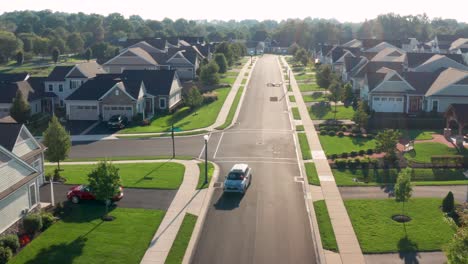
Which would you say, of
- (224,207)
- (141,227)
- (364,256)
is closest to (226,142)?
(224,207)

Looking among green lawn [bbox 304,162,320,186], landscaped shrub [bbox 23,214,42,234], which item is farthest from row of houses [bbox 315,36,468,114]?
landscaped shrub [bbox 23,214,42,234]

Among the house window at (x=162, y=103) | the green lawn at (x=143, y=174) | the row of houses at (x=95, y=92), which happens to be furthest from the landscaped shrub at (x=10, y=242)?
the house window at (x=162, y=103)

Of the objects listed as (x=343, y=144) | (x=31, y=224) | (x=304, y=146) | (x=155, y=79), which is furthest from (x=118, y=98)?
(x=31, y=224)

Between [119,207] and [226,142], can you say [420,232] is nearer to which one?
[119,207]

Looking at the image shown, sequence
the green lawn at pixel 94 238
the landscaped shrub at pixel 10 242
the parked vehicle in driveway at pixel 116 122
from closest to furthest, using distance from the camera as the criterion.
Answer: the green lawn at pixel 94 238 < the landscaped shrub at pixel 10 242 < the parked vehicle in driveway at pixel 116 122

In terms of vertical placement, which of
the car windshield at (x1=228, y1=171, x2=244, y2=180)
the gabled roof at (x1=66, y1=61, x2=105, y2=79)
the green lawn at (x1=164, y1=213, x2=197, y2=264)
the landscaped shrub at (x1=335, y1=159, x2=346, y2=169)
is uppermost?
the gabled roof at (x1=66, y1=61, x2=105, y2=79)

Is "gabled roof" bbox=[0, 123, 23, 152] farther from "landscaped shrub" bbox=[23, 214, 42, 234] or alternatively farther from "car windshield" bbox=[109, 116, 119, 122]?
"car windshield" bbox=[109, 116, 119, 122]

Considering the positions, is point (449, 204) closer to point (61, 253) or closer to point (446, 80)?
point (61, 253)

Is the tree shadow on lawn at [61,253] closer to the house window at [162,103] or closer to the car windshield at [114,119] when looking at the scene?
the car windshield at [114,119]

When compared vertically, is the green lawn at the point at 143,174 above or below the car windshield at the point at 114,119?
below
